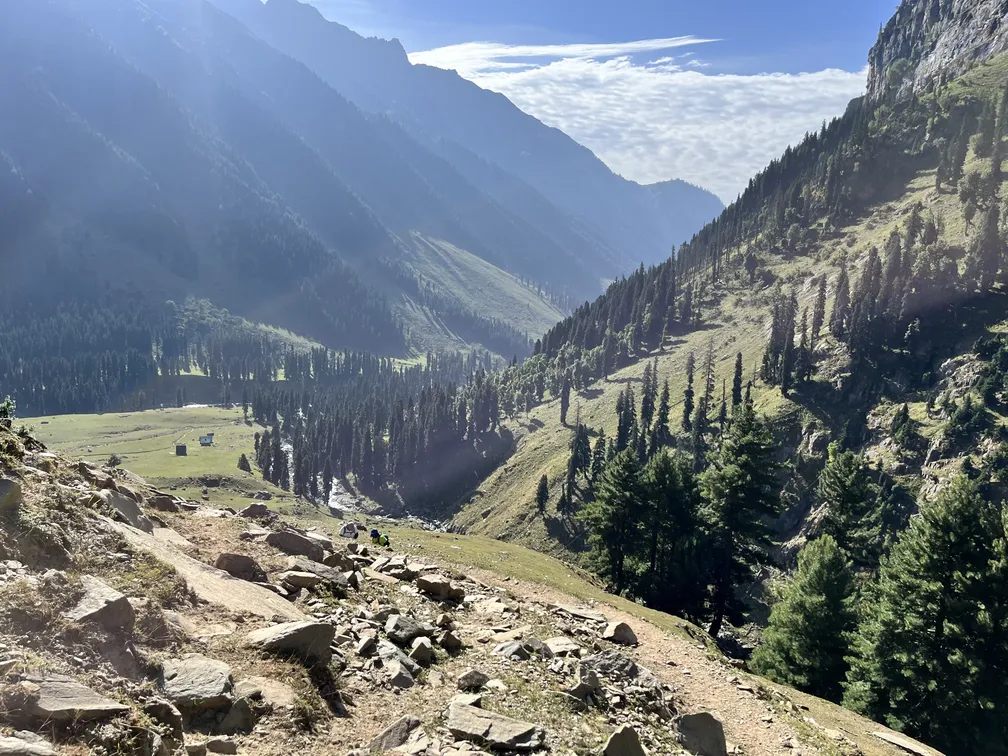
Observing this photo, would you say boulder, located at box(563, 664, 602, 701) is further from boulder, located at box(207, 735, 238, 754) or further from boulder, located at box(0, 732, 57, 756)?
boulder, located at box(0, 732, 57, 756)

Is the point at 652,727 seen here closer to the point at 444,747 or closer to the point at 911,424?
the point at 444,747

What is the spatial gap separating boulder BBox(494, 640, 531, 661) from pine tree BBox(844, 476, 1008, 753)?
25006mm

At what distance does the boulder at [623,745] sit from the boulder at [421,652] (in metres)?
5.84

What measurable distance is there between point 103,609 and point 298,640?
14.7 ft

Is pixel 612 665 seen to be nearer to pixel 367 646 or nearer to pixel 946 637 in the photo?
pixel 367 646

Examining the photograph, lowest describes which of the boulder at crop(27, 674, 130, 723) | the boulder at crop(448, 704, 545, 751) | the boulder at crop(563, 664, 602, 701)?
the boulder at crop(563, 664, 602, 701)

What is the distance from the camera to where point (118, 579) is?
50.4ft

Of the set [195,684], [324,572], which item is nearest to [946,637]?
[324,572]

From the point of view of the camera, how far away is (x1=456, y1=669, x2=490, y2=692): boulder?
16312 millimetres

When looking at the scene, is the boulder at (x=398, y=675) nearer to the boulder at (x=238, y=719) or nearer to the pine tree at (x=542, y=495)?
the boulder at (x=238, y=719)

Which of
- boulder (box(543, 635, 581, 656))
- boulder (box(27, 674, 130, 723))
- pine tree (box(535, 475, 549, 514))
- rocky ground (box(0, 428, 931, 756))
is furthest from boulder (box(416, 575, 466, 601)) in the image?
pine tree (box(535, 475, 549, 514))

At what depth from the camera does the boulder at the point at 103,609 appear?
12.8 m

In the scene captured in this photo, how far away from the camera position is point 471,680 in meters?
16.5

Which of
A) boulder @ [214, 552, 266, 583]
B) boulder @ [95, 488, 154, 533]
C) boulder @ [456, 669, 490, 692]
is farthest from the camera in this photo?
boulder @ [214, 552, 266, 583]
